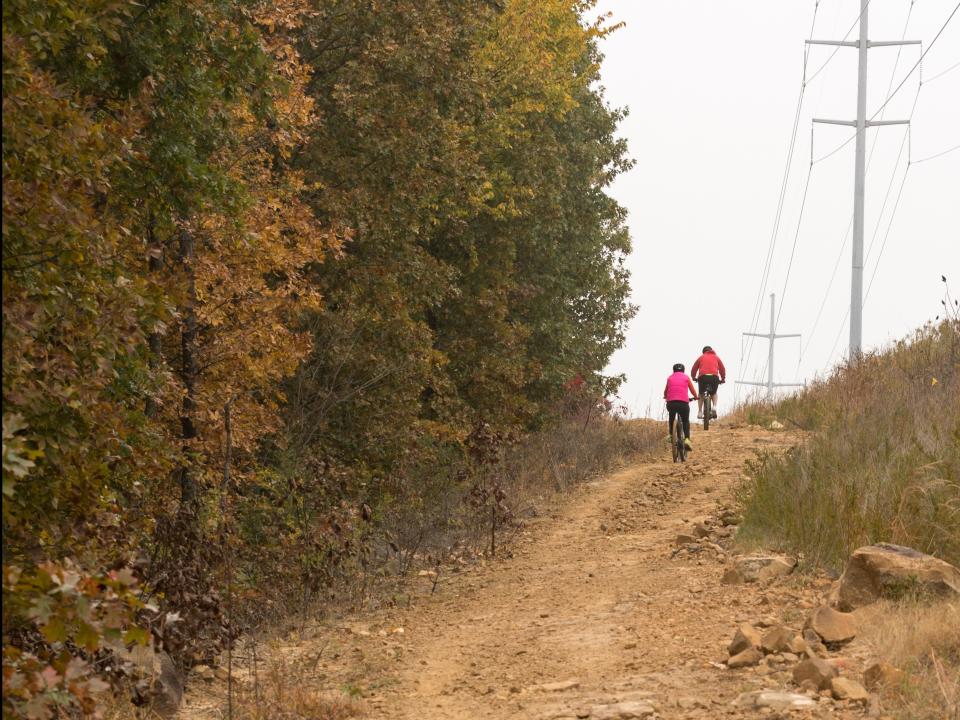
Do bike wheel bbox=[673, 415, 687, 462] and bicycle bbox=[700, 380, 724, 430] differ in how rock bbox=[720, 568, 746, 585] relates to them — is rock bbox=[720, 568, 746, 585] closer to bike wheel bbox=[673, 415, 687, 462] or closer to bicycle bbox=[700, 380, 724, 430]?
bike wheel bbox=[673, 415, 687, 462]

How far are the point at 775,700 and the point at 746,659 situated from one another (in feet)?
2.81

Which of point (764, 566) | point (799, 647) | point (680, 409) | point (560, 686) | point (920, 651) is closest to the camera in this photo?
point (920, 651)

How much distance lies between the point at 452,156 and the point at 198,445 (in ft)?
27.3

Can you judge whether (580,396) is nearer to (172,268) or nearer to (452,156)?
(452,156)

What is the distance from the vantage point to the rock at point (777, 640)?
299 inches

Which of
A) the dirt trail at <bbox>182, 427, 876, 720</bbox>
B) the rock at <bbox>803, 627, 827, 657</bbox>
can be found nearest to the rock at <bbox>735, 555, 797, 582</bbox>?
the dirt trail at <bbox>182, 427, 876, 720</bbox>

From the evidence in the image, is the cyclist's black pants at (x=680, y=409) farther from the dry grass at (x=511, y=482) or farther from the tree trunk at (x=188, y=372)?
the tree trunk at (x=188, y=372)

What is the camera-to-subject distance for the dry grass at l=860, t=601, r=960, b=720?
20.0 feet

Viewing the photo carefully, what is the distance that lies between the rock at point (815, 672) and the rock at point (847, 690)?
0.07 m

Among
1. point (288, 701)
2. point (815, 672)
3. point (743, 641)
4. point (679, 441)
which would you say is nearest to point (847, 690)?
point (815, 672)

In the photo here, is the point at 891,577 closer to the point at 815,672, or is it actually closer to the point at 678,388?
the point at 815,672

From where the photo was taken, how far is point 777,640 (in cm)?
759

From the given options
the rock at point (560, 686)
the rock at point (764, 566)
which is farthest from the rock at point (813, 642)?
the rock at point (764, 566)

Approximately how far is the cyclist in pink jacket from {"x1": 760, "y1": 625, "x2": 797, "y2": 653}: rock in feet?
42.1
